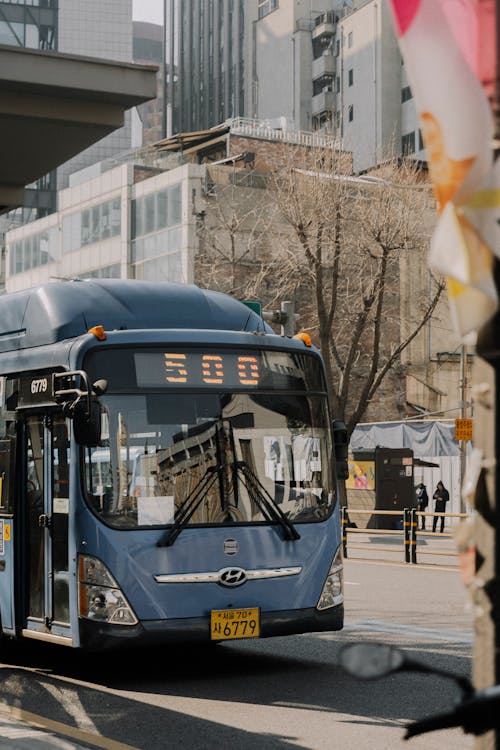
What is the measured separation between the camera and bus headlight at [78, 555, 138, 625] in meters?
10.0

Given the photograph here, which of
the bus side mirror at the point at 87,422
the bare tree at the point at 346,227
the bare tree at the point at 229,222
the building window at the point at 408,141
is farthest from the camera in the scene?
the building window at the point at 408,141

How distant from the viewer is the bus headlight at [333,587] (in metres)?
10.7

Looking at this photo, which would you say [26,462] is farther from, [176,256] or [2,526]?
[176,256]

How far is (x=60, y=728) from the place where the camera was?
8.69 metres

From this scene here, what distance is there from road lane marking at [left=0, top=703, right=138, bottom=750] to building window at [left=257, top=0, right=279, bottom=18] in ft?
314

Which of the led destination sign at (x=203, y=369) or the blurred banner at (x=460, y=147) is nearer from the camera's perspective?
the blurred banner at (x=460, y=147)

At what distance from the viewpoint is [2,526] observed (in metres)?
11.5

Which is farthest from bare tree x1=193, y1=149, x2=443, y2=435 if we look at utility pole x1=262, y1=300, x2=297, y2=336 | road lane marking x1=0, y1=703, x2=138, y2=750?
road lane marking x1=0, y1=703, x2=138, y2=750

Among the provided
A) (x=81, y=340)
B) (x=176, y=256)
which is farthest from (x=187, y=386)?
(x=176, y=256)

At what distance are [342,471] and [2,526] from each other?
9.93 ft

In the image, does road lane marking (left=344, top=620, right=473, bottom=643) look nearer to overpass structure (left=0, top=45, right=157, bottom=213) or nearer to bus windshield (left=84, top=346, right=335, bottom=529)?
bus windshield (left=84, top=346, right=335, bottom=529)

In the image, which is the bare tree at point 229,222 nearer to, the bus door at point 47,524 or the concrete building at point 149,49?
the bus door at point 47,524

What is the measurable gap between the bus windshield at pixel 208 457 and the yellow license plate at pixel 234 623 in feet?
2.33

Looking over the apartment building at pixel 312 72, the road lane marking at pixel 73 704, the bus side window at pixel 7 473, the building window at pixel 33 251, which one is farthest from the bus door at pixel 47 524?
the building window at pixel 33 251
